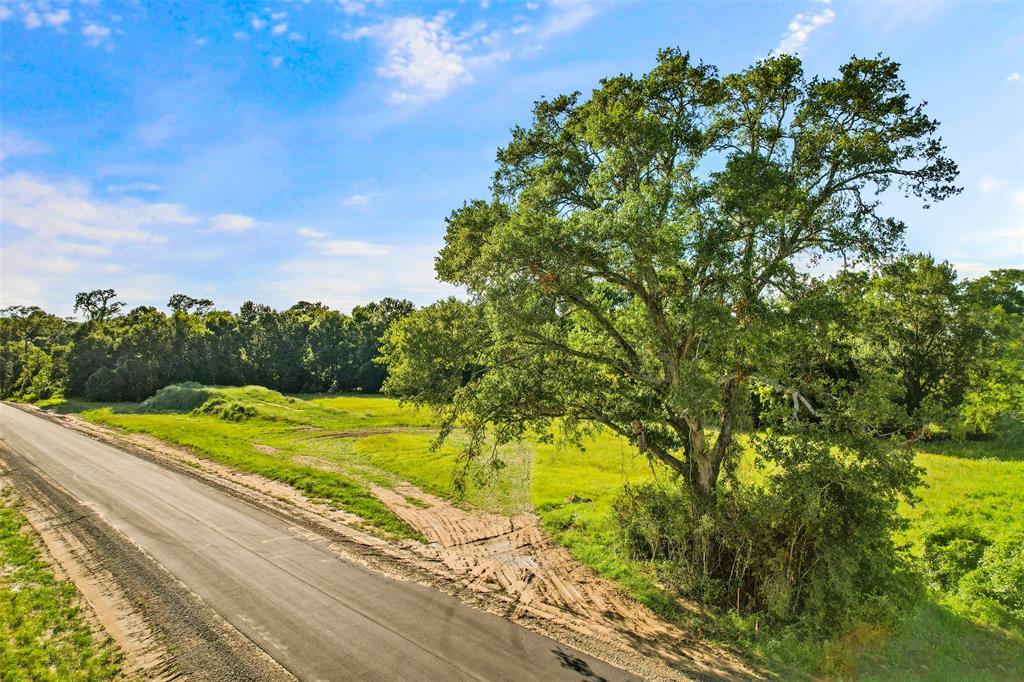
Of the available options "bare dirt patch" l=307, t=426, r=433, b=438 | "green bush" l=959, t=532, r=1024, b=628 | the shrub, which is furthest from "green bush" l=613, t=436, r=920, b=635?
the shrub

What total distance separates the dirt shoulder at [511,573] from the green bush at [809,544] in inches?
96.6

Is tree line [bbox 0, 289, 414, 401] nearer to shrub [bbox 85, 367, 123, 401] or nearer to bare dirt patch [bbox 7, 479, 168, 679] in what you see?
shrub [bbox 85, 367, 123, 401]

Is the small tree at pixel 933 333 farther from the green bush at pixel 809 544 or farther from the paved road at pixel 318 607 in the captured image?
the paved road at pixel 318 607

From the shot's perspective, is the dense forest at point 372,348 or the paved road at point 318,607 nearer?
the paved road at point 318,607

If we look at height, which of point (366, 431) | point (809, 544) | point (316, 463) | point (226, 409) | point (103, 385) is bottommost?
point (316, 463)

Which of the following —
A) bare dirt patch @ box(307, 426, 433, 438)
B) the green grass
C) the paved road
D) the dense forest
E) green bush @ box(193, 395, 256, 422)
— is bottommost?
the green grass

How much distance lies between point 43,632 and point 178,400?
46.7 metres

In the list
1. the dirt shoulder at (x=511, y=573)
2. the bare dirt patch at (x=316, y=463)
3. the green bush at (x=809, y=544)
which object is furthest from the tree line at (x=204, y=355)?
the green bush at (x=809, y=544)

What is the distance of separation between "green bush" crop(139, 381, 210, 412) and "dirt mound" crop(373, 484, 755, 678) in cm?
3874

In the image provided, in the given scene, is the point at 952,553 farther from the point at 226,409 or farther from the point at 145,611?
the point at 226,409

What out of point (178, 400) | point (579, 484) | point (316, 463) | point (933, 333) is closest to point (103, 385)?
point (178, 400)

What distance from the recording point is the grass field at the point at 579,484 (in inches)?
479

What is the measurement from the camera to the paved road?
10883 mm

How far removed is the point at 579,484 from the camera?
86.5 feet
